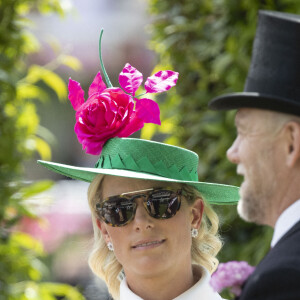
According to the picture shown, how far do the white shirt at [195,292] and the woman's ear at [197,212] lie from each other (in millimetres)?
185

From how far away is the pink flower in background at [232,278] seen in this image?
1905 mm

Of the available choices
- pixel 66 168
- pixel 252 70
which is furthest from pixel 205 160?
pixel 252 70

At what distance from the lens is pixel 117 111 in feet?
7.62

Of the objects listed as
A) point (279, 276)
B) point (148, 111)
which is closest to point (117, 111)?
point (148, 111)

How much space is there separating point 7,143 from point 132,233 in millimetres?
2155

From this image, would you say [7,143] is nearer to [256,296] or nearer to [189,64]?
[189,64]

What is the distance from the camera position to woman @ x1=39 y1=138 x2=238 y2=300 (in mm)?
2236

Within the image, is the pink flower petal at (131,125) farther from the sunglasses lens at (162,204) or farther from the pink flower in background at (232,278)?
the pink flower in background at (232,278)

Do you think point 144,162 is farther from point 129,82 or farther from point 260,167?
point 260,167

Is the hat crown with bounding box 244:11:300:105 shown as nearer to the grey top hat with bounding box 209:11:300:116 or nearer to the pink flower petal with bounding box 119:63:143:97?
the grey top hat with bounding box 209:11:300:116

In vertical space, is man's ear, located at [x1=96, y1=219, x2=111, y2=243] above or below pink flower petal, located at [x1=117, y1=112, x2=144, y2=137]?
below

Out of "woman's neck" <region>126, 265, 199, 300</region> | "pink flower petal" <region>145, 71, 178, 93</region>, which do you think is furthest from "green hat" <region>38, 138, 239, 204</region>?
"woman's neck" <region>126, 265, 199, 300</region>

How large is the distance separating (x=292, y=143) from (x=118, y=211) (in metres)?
0.71

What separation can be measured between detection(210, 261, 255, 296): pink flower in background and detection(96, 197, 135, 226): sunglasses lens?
1.38 ft
